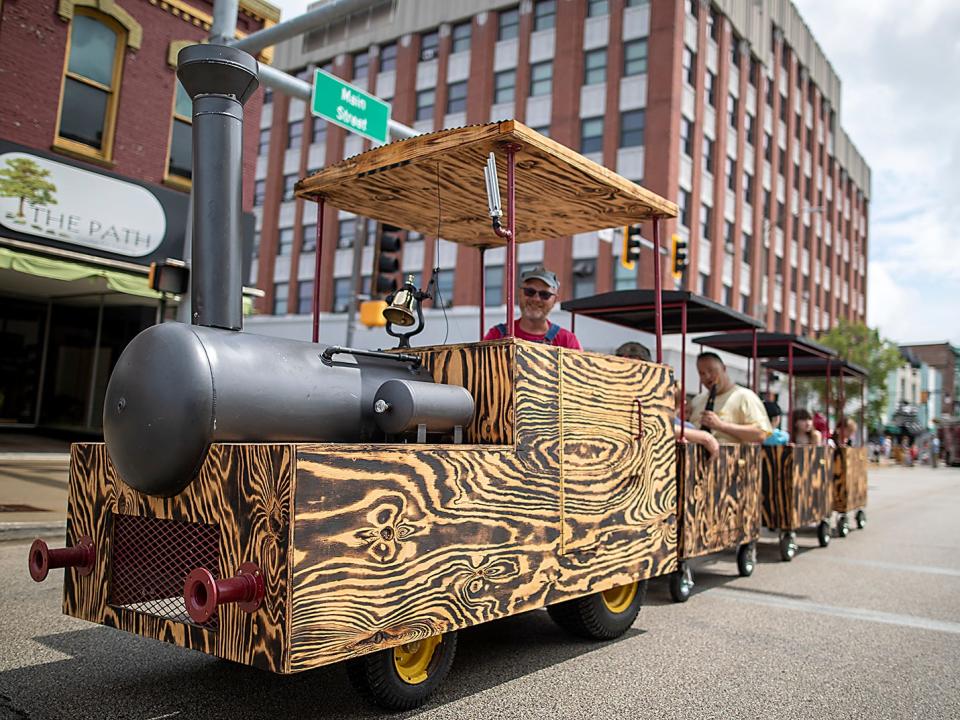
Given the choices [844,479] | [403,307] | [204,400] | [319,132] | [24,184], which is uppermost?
[319,132]

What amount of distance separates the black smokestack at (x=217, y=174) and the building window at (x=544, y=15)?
96.5ft

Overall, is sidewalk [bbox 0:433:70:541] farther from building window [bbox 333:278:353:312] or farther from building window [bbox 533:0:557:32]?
building window [bbox 533:0:557:32]

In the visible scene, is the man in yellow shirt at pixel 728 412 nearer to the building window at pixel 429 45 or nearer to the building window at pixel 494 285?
the building window at pixel 494 285

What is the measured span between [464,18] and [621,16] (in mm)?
6840

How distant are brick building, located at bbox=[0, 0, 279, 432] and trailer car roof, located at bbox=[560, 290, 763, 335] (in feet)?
27.7

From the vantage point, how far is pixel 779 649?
16.5 ft

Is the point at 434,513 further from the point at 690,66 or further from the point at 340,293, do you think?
the point at 340,293

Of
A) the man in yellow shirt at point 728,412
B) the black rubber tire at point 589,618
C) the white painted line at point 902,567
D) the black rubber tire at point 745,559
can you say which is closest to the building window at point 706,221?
the white painted line at point 902,567

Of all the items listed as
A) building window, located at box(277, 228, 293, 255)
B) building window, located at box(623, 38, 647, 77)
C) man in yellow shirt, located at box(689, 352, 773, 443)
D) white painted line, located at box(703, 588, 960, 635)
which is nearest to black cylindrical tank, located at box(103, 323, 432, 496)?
white painted line, located at box(703, 588, 960, 635)

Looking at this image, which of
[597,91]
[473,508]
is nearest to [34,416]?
[473,508]

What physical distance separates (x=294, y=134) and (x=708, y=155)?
18.6 metres

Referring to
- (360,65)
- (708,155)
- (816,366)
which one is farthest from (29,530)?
(360,65)

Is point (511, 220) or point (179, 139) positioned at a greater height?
point (179, 139)

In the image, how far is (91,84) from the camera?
13.7 meters
